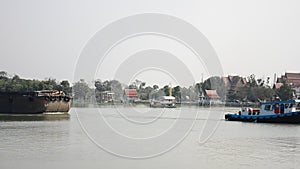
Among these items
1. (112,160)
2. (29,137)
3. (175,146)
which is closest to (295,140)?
(175,146)

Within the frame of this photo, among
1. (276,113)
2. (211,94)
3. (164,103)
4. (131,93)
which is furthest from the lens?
(131,93)

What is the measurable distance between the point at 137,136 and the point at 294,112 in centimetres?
2156

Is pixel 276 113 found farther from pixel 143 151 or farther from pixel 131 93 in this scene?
pixel 131 93

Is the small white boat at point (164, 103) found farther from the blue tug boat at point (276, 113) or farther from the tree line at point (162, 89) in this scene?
the blue tug boat at point (276, 113)

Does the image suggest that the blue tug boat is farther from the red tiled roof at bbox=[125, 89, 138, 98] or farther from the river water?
the red tiled roof at bbox=[125, 89, 138, 98]

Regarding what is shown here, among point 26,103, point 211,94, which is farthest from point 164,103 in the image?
point 26,103

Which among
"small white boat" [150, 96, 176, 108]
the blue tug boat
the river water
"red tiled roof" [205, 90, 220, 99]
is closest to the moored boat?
the blue tug boat

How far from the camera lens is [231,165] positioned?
21359mm

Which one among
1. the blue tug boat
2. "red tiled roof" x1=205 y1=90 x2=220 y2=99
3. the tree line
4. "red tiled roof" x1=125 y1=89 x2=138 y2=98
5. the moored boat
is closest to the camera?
the blue tug boat

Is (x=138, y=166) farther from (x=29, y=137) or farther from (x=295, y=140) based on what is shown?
(x=295, y=140)

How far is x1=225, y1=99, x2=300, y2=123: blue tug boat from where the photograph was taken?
4816cm

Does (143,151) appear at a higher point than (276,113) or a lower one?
lower

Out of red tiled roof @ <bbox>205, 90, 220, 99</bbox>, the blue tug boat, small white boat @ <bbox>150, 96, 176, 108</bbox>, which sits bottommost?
the blue tug boat

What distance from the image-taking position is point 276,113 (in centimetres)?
4981
